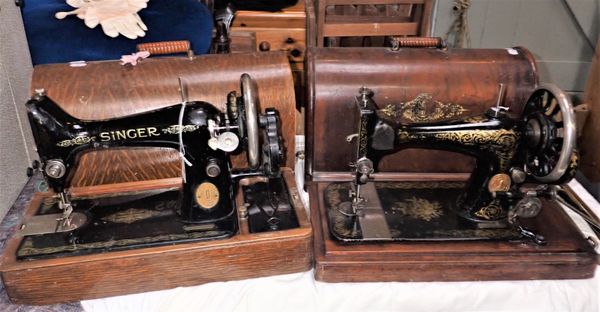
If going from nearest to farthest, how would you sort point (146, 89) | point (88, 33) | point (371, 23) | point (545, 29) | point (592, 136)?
point (146, 89) → point (592, 136) → point (88, 33) → point (371, 23) → point (545, 29)

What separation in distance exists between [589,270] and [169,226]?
3.08 feet

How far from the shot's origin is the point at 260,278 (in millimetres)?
1081

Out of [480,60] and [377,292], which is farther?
[480,60]

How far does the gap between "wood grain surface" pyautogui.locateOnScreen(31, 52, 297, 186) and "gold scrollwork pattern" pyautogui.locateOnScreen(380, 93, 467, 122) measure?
0.89 ft

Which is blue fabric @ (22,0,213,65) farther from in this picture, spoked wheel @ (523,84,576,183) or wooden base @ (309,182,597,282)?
spoked wheel @ (523,84,576,183)

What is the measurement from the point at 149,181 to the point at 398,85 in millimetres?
705

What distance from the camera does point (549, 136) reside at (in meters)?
1.00

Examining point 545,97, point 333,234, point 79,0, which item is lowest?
point 333,234

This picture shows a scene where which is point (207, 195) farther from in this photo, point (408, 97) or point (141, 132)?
point (408, 97)

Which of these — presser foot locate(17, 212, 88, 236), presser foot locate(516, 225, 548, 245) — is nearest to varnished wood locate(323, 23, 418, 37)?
presser foot locate(516, 225, 548, 245)

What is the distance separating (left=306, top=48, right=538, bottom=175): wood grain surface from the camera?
1.29 m

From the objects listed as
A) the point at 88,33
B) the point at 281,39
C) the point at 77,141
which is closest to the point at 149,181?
the point at 77,141

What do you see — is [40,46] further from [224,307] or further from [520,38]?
[520,38]

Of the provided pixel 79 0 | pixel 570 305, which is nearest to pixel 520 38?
pixel 570 305
